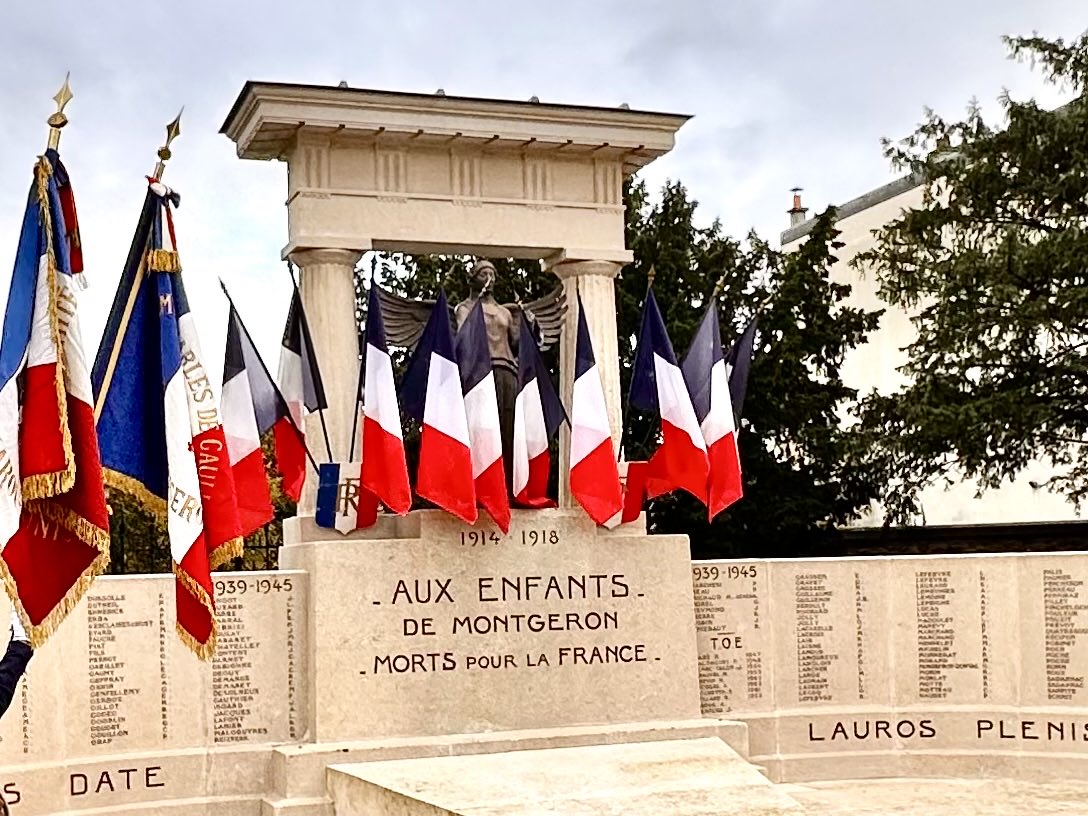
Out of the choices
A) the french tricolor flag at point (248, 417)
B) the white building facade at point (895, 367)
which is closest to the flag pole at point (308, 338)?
the french tricolor flag at point (248, 417)

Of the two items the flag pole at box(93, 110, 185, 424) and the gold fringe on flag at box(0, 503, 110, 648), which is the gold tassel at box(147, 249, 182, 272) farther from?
the gold fringe on flag at box(0, 503, 110, 648)

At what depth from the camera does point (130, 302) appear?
22.4ft

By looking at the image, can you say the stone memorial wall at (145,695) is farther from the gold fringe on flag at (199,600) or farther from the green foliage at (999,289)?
the green foliage at (999,289)

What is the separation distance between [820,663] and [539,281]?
12.2 meters

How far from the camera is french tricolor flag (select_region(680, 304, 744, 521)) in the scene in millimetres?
10875

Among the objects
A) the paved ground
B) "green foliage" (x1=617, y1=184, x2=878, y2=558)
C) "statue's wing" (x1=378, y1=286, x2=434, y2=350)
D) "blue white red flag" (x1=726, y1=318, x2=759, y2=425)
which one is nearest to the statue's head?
"statue's wing" (x1=378, y1=286, x2=434, y2=350)

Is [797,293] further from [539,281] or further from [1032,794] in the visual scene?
[1032,794]

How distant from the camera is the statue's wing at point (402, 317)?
1152 centimetres

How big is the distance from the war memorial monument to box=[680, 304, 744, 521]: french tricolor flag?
553 millimetres

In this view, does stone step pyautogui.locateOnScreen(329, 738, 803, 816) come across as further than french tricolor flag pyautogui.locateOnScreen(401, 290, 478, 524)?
No

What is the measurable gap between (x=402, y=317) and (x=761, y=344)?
10677 millimetres

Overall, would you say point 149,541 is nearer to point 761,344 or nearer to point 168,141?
point 761,344

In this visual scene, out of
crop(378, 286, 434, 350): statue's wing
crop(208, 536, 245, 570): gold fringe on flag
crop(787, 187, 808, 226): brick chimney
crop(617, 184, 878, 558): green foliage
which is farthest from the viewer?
crop(787, 187, 808, 226): brick chimney

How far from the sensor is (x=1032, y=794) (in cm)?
1009
